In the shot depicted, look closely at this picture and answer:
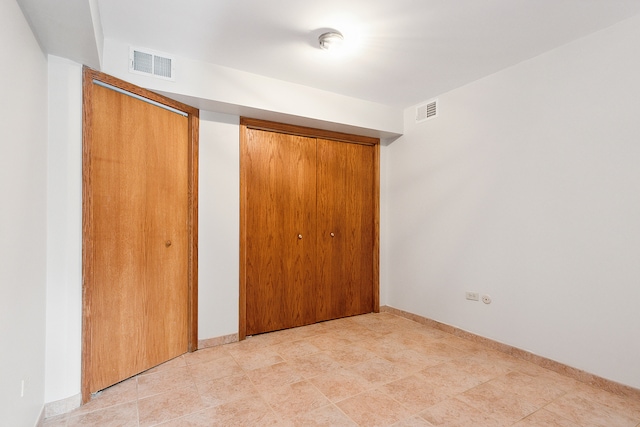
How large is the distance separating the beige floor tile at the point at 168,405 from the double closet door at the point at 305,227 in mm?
1032

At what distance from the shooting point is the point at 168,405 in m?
1.96

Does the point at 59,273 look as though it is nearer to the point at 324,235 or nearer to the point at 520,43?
the point at 324,235

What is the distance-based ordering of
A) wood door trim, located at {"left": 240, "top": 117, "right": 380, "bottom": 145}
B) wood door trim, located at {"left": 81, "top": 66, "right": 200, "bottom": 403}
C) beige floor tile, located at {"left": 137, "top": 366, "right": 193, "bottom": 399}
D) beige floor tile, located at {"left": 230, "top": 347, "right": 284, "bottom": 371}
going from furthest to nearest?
1. wood door trim, located at {"left": 240, "top": 117, "right": 380, "bottom": 145}
2. beige floor tile, located at {"left": 230, "top": 347, "right": 284, "bottom": 371}
3. beige floor tile, located at {"left": 137, "top": 366, "right": 193, "bottom": 399}
4. wood door trim, located at {"left": 81, "top": 66, "right": 200, "bottom": 403}

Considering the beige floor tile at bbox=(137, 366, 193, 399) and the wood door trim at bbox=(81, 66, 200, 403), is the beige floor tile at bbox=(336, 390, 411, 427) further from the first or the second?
the wood door trim at bbox=(81, 66, 200, 403)

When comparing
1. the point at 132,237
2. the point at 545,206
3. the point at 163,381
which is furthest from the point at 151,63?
the point at 545,206

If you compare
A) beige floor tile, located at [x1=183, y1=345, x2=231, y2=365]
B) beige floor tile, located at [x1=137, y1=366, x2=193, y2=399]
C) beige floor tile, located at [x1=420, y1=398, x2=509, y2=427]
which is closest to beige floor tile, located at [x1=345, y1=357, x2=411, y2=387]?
beige floor tile, located at [x1=420, y1=398, x2=509, y2=427]

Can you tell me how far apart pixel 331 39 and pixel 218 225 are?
1872 millimetres

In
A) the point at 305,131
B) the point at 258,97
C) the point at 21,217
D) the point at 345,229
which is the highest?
the point at 258,97

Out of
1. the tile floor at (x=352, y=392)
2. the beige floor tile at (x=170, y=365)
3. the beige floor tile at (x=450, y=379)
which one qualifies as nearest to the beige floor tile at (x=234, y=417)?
the tile floor at (x=352, y=392)

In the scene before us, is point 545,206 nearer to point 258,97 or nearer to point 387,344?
point 387,344

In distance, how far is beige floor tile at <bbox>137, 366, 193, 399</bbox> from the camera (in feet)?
7.02

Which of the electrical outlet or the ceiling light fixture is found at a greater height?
the ceiling light fixture

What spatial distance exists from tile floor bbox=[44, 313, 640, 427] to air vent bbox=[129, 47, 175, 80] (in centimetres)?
233

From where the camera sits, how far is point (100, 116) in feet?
7.02
